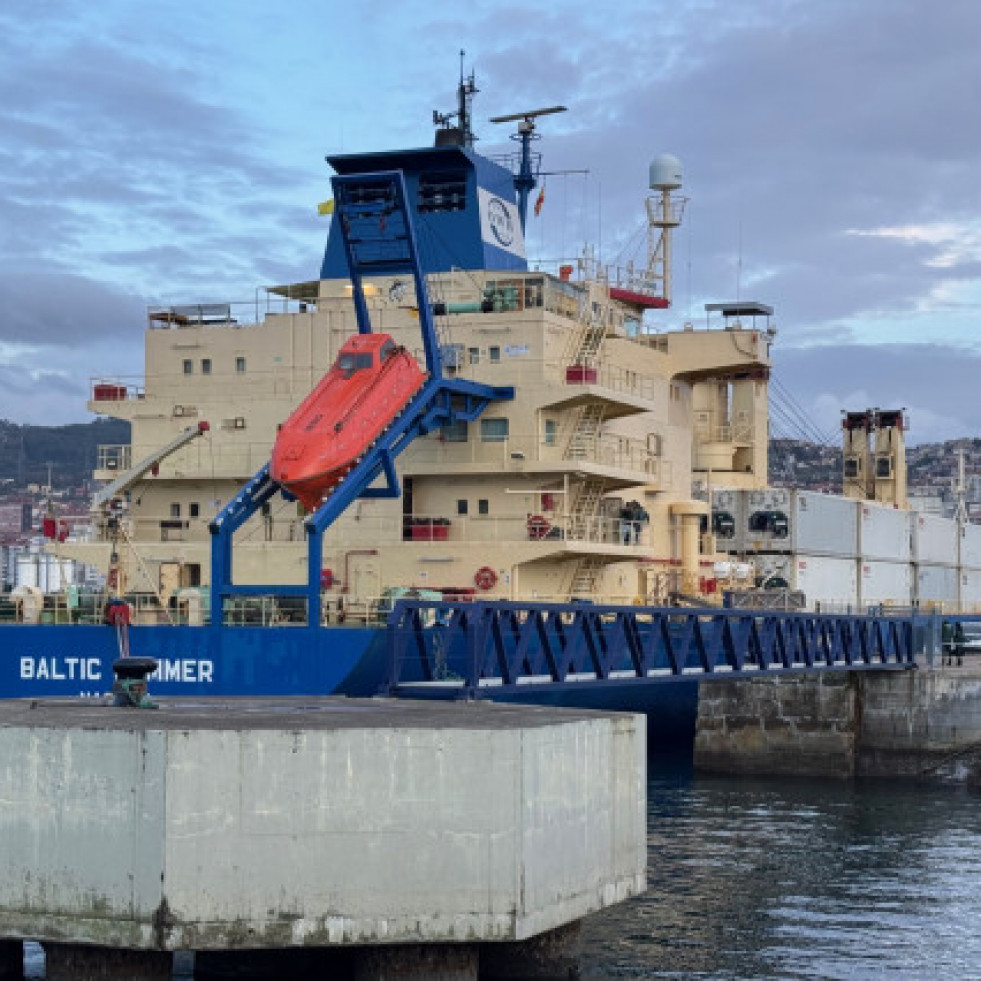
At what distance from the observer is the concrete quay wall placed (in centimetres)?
4653

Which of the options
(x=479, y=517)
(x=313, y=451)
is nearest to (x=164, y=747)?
(x=313, y=451)

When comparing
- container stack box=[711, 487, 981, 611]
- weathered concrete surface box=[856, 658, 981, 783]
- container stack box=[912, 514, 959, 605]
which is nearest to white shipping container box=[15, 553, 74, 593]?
container stack box=[711, 487, 981, 611]

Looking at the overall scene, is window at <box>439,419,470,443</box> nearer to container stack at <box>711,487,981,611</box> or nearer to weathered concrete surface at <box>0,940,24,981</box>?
container stack at <box>711,487,981,611</box>

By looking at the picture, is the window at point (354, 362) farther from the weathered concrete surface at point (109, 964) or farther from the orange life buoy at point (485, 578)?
the weathered concrete surface at point (109, 964)

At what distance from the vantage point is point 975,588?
7531 centimetres

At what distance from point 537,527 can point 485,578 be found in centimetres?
163

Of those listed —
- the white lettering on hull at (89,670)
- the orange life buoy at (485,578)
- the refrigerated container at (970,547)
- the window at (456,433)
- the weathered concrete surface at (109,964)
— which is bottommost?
the weathered concrete surface at (109,964)

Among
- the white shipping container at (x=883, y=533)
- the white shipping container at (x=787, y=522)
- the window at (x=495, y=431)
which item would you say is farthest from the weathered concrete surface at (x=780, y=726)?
the white shipping container at (x=883, y=533)

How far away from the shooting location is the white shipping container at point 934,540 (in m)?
66.9

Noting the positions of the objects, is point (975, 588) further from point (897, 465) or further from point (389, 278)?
point (389, 278)

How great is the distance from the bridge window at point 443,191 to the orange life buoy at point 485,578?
34.4ft

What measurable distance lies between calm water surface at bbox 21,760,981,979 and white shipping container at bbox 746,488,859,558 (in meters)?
12.0

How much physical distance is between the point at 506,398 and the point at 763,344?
1428 cm

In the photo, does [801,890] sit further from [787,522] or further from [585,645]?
[787,522]
